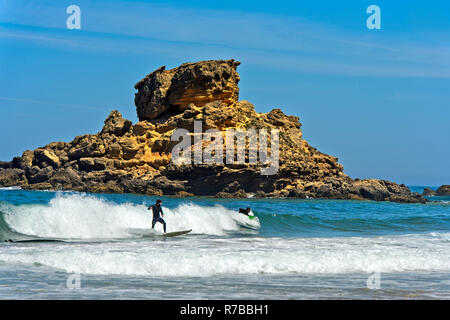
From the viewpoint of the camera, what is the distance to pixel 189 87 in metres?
66.4

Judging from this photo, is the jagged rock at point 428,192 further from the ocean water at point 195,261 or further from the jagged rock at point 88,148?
the ocean water at point 195,261

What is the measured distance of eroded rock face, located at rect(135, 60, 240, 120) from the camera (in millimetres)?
65375

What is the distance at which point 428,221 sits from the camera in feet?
90.1

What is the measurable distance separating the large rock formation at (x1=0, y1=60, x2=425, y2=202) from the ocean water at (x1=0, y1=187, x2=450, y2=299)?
3863 cm

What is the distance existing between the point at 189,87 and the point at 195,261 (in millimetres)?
55885

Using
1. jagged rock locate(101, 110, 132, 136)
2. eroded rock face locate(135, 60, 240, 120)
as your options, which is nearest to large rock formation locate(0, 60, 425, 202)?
jagged rock locate(101, 110, 132, 136)

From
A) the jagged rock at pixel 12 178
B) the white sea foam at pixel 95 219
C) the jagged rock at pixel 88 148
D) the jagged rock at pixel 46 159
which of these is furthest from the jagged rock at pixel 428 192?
the white sea foam at pixel 95 219

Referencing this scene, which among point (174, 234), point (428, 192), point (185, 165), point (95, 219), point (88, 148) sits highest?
point (88, 148)

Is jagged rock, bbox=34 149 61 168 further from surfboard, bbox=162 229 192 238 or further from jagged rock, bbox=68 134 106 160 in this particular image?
surfboard, bbox=162 229 192 238

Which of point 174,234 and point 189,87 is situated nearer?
point 174,234

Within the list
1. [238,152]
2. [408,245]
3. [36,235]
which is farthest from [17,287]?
[238,152]

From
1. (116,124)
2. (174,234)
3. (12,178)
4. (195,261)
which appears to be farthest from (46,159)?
(195,261)

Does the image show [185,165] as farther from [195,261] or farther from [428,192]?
[428,192]
